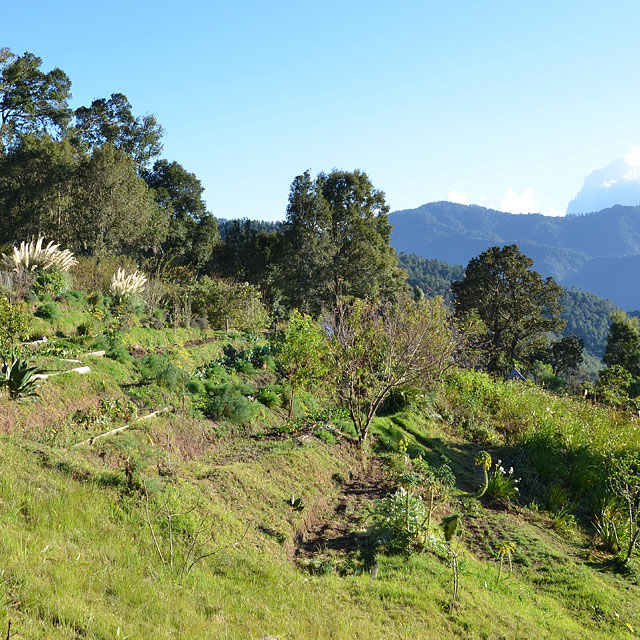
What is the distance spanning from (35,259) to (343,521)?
964 cm

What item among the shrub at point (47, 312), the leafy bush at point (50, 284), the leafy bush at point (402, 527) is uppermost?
the leafy bush at point (50, 284)

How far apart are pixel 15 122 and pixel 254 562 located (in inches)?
1254

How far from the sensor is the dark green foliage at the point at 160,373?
26.8 ft

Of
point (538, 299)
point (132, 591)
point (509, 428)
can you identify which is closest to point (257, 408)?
point (132, 591)

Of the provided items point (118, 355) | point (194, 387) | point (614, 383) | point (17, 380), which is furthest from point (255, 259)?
point (17, 380)

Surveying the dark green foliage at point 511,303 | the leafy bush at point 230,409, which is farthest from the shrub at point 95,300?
the dark green foliage at point 511,303

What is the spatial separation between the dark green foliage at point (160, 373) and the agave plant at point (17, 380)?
6.85ft

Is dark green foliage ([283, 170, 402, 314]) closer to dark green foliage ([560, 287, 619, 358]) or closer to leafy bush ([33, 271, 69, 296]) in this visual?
leafy bush ([33, 271, 69, 296])

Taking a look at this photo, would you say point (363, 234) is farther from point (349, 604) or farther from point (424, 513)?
point (349, 604)

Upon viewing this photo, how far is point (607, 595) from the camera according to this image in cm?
512

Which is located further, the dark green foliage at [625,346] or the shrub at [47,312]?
the dark green foliage at [625,346]

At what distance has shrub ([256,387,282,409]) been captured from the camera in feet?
30.2

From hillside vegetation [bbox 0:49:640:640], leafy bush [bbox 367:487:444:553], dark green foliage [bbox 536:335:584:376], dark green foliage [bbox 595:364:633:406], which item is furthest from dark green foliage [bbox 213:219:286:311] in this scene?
dark green foliage [bbox 536:335:584:376]

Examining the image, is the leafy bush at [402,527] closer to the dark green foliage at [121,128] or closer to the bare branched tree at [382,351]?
the bare branched tree at [382,351]
